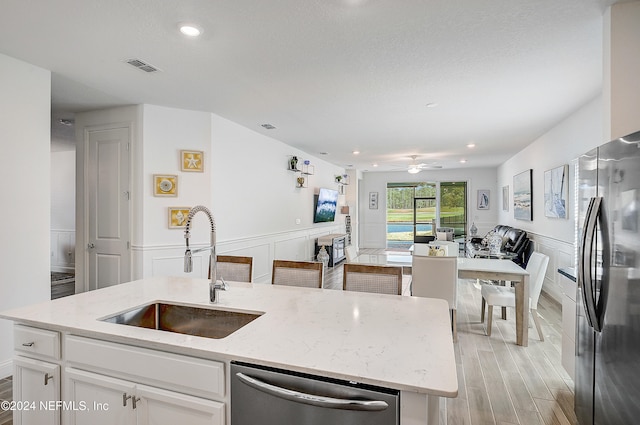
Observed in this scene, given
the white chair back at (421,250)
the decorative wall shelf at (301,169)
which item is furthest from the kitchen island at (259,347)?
the decorative wall shelf at (301,169)

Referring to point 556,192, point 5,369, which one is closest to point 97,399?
point 5,369

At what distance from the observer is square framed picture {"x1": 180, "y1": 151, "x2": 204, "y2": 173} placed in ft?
13.7

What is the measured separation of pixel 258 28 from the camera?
7.30 feet

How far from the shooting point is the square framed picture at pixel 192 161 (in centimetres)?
417

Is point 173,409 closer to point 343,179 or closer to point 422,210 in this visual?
point 343,179

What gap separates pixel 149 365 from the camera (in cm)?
133

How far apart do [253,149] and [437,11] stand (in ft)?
12.4

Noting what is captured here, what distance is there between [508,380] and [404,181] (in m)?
8.96

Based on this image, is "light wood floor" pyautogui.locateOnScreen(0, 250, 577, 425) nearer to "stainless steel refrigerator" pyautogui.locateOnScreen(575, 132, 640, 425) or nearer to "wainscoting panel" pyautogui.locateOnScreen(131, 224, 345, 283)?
"stainless steel refrigerator" pyautogui.locateOnScreen(575, 132, 640, 425)

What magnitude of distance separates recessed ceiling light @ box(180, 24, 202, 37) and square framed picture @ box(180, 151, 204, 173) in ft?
6.87

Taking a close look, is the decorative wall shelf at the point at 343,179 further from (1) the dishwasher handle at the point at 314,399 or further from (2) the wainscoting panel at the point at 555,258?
(1) the dishwasher handle at the point at 314,399

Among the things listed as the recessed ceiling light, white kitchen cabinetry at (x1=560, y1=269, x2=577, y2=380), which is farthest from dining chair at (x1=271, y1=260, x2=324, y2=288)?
white kitchen cabinetry at (x1=560, y1=269, x2=577, y2=380)

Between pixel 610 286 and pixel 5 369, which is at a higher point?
pixel 610 286

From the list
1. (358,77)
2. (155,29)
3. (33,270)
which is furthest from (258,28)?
(33,270)
